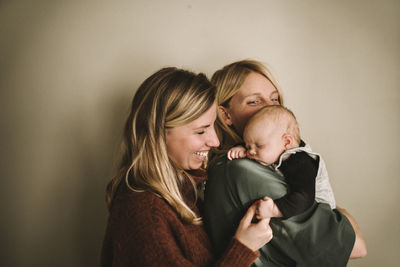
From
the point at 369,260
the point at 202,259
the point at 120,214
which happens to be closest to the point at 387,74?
the point at 369,260

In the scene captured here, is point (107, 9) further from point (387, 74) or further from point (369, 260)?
point (369, 260)

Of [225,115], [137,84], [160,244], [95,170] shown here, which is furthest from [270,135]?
[95,170]

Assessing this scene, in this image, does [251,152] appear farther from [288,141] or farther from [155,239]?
[155,239]

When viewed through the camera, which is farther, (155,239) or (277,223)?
(277,223)

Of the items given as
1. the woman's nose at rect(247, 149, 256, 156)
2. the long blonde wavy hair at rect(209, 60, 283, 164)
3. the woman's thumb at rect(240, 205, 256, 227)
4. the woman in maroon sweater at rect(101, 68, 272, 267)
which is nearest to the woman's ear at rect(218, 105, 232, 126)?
the long blonde wavy hair at rect(209, 60, 283, 164)

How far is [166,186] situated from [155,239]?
0.90 feet

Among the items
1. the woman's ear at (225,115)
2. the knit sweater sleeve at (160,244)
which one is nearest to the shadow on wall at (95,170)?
the woman's ear at (225,115)

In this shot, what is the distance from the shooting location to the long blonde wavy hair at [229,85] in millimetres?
1643

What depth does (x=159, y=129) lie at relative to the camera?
1256 mm

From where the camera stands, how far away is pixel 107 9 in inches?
72.4

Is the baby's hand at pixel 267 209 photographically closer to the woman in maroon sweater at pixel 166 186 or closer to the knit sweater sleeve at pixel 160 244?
the woman in maroon sweater at pixel 166 186

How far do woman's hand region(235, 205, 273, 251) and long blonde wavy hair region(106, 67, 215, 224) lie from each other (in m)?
0.26

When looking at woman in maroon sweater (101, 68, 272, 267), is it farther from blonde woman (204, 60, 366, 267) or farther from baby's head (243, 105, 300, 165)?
Answer: baby's head (243, 105, 300, 165)

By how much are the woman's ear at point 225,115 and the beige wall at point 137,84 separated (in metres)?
0.51
